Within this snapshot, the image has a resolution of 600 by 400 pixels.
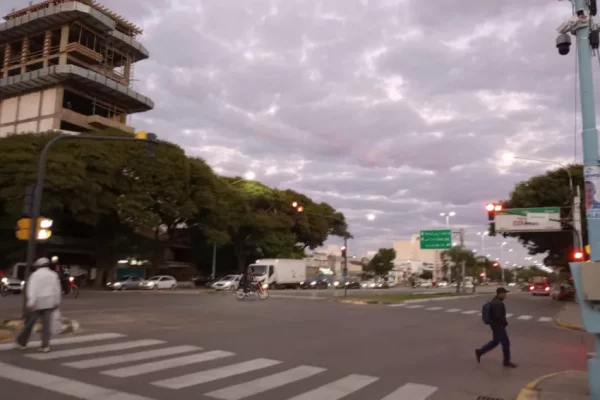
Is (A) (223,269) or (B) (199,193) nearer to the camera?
(B) (199,193)

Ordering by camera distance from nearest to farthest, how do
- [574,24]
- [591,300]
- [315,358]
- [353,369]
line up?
[591,300], [574,24], [353,369], [315,358]

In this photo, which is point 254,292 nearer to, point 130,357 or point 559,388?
point 130,357

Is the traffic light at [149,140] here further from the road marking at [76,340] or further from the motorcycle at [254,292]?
the motorcycle at [254,292]

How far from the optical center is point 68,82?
69.1 m

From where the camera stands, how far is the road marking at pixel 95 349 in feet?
32.5

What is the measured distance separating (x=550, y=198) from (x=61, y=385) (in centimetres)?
4725

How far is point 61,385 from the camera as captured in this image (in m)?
7.68

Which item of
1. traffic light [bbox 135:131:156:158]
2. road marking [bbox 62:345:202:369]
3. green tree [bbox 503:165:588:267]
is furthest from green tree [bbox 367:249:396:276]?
road marking [bbox 62:345:202:369]

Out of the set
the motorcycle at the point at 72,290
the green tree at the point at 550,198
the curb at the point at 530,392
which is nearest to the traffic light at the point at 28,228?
the curb at the point at 530,392

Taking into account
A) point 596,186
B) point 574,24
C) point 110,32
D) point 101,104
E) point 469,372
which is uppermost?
point 110,32

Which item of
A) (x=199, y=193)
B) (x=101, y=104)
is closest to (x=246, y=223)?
(x=199, y=193)

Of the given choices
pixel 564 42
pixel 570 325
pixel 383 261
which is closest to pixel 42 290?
pixel 564 42

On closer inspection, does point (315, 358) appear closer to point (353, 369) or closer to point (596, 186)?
point (353, 369)

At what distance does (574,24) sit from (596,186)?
2.38m
